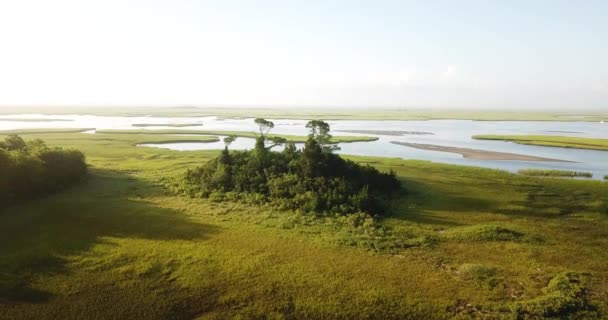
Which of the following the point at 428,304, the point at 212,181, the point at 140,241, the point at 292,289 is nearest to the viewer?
the point at 428,304

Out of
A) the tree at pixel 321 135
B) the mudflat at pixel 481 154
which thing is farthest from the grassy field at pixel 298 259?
the mudflat at pixel 481 154

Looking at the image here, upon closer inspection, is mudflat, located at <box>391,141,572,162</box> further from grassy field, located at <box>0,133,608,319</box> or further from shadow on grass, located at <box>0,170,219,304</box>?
shadow on grass, located at <box>0,170,219,304</box>

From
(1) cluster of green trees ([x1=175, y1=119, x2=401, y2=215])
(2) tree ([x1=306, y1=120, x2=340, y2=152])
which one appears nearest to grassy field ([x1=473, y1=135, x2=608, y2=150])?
(1) cluster of green trees ([x1=175, y1=119, x2=401, y2=215])

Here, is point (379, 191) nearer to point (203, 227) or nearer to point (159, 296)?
point (203, 227)

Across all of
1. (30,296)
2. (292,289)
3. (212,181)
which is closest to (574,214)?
(292,289)

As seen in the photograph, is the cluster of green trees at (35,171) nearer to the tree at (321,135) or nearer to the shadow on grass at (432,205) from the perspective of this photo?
the tree at (321,135)

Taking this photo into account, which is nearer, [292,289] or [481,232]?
[292,289]
